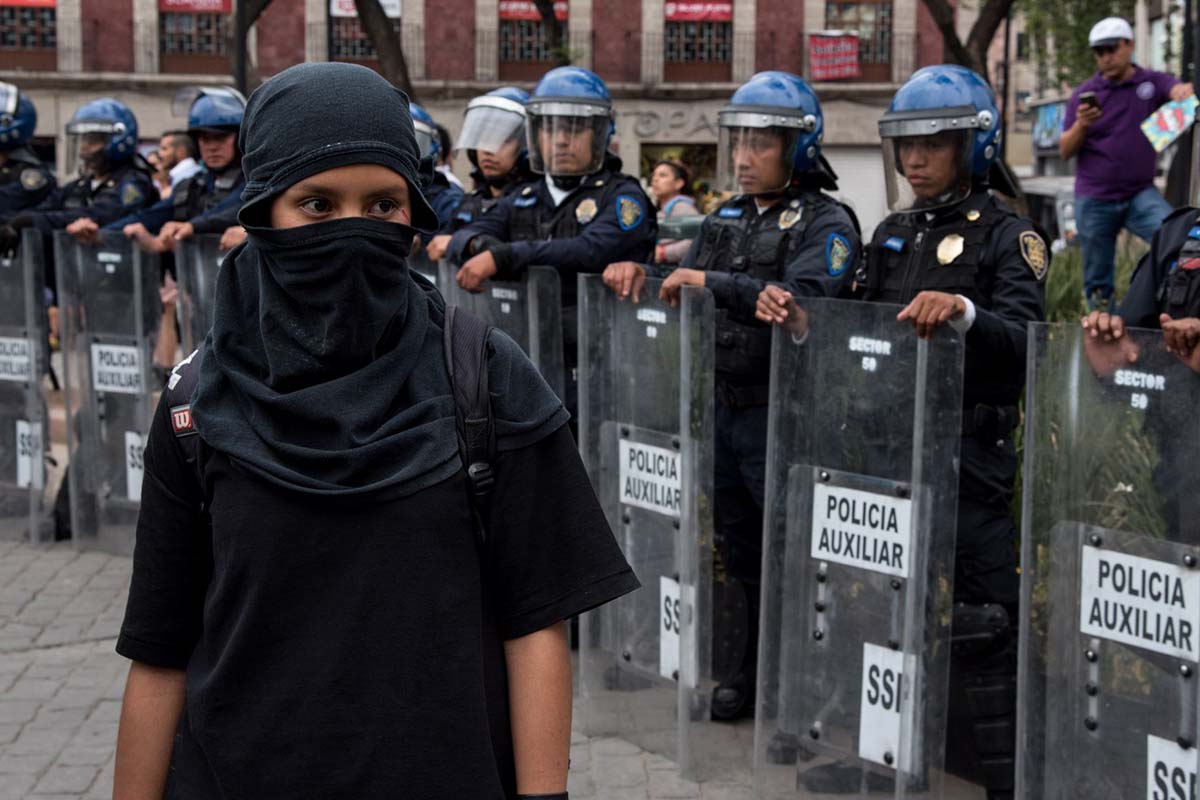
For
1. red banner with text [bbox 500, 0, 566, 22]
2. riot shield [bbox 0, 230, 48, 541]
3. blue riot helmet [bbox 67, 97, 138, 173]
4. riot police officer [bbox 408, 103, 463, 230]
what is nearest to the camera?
riot police officer [bbox 408, 103, 463, 230]

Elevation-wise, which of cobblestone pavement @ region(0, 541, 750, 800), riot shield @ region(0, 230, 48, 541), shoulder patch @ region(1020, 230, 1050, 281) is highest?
shoulder patch @ region(1020, 230, 1050, 281)

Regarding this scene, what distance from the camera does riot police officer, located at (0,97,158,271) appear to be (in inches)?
372

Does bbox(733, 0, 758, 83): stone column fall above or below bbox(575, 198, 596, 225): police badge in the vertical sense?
above

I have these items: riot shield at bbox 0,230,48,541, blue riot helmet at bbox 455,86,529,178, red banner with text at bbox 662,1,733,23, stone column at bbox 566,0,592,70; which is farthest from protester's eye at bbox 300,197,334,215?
red banner with text at bbox 662,1,733,23

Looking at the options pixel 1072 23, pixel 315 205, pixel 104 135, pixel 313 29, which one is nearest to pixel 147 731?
pixel 315 205

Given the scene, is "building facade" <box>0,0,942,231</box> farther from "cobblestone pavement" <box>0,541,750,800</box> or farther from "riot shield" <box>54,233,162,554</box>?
"cobblestone pavement" <box>0,541,750,800</box>

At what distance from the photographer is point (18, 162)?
10.1 metres

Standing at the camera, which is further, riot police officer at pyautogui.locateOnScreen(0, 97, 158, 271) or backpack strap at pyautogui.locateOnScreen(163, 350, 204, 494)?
riot police officer at pyautogui.locateOnScreen(0, 97, 158, 271)

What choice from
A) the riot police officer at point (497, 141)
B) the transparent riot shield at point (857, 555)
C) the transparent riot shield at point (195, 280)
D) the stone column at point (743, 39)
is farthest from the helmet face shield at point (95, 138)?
the stone column at point (743, 39)

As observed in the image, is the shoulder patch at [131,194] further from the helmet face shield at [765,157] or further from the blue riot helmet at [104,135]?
the helmet face shield at [765,157]

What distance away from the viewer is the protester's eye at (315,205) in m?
2.25

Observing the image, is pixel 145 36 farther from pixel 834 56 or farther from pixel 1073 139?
pixel 1073 139

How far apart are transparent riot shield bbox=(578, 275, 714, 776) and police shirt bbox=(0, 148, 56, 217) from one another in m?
5.18

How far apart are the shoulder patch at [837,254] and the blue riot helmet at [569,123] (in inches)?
62.0
